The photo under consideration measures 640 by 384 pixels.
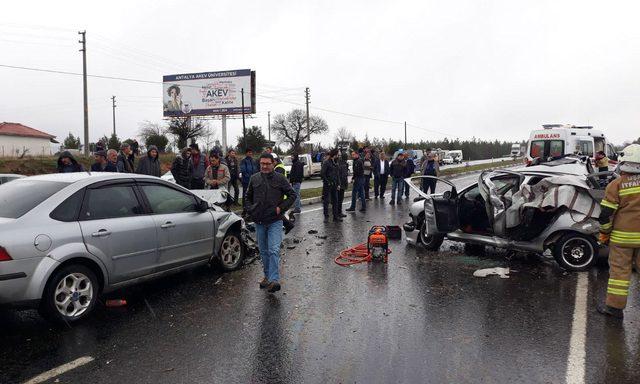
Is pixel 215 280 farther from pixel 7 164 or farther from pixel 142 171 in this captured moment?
pixel 7 164

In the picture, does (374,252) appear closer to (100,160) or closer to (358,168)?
→ (100,160)

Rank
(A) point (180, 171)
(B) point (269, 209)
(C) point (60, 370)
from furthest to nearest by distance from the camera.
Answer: (A) point (180, 171) → (B) point (269, 209) → (C) point (60, 370)

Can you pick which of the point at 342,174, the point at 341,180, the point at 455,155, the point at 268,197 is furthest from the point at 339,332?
the point at 455,155

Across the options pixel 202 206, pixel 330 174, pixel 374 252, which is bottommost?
pixel 374 252

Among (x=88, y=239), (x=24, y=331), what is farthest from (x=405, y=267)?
(x=24, y=331)

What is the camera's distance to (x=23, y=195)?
473 cm

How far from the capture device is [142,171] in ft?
31.0

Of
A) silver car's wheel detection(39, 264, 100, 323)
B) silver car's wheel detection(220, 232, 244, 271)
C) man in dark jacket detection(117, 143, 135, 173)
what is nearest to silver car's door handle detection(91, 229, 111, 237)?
silver car's wheel detection(39, 264, 100, 323)

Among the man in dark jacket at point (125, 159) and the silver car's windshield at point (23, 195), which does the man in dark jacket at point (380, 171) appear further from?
the silver car's windshield at point (23, 195)

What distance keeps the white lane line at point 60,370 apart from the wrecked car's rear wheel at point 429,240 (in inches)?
222

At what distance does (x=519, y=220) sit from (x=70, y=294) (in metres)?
5.87

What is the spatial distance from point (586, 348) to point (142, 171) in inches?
323

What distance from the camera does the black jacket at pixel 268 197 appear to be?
5648mm

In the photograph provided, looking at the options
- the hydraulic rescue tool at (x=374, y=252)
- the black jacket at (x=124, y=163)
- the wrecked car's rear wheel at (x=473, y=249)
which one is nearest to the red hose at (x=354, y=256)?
the hydraulic rescue tool at (x=374, y=252)
